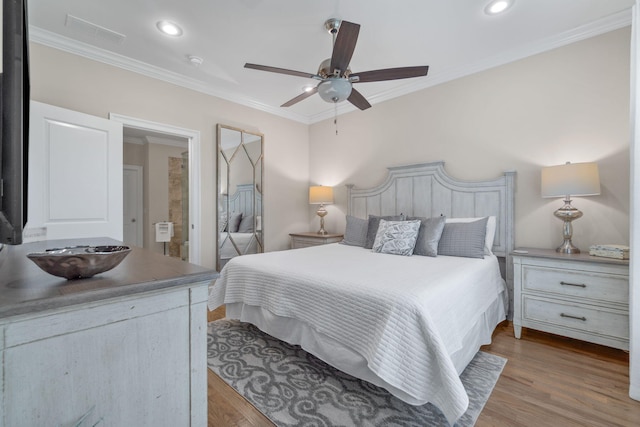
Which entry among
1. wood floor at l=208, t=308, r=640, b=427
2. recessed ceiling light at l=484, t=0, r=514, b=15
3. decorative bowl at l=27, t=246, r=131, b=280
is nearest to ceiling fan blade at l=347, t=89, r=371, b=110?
recessed ceiling light at l=484, t=0, r=514, b=15

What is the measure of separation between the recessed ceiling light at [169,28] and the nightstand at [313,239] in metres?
2.80

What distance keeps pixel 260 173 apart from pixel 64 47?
2.40 m

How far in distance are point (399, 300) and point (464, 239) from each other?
1.54 metres

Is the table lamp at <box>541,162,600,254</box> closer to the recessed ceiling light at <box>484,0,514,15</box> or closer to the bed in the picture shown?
the bed

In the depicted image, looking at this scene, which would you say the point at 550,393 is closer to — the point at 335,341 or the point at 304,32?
the point at 335,341

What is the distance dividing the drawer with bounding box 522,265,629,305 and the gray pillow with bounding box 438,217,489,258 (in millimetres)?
399

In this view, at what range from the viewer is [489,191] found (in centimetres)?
306

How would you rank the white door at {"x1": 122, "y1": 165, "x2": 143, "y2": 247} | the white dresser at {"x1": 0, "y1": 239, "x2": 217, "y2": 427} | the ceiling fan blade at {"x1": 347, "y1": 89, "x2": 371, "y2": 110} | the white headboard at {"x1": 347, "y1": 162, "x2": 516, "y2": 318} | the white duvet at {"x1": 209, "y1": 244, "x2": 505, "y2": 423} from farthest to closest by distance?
the white door at {"x1": 122, "y1": 165, "x2": 143, "y2": 247}, the white headboard at {"x1": 347, "y1": 162, "x2": 516, "y2": 318}, the ceiling fan blade at {"x1": 347, "y1": 89, "x2": 371, "y2": 110}, the white duvet at {"x1": 209, "y1": 244, "x2": 505, "y2": 423}, the white dresser at {"x1": 0, "y1": 239, "x2": 217, "y2": 427}

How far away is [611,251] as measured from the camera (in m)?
2.20

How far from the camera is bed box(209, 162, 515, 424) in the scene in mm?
1429

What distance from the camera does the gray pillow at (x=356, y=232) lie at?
3.49 metres

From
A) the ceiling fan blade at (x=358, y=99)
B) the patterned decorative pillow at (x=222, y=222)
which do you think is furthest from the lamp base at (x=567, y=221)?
the patterned decorative pillow at (x=222, y=222)

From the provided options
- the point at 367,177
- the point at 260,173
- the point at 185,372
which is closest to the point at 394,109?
the point at 367,177

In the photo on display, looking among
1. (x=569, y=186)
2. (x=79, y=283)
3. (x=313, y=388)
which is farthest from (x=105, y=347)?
(x=569, y=186)
